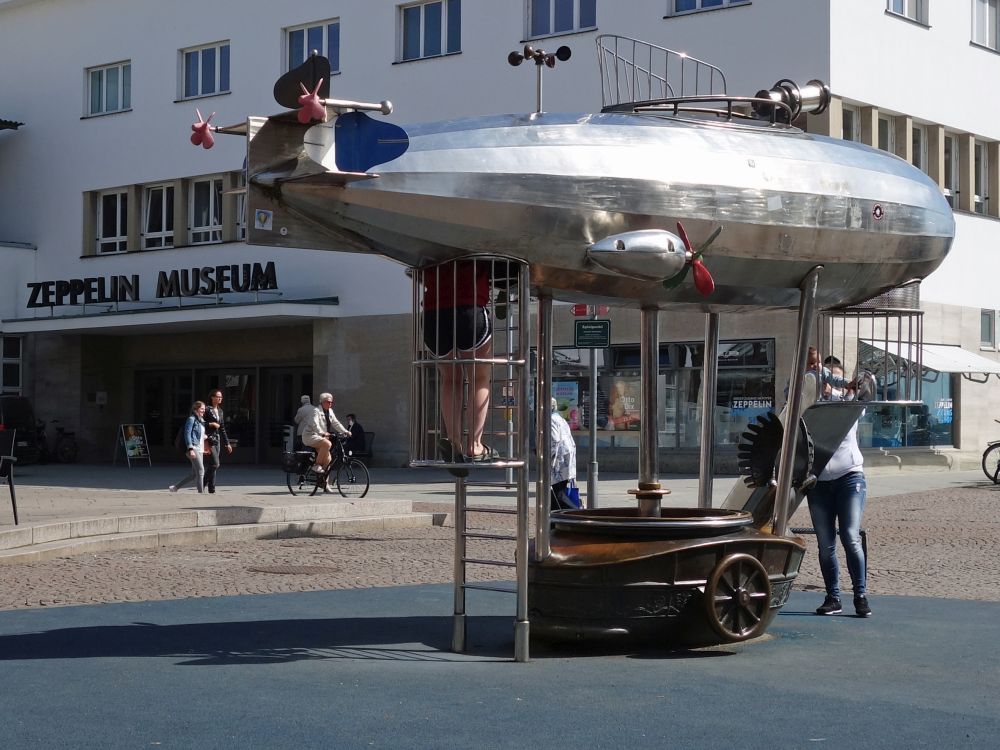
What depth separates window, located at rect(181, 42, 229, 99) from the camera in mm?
36188

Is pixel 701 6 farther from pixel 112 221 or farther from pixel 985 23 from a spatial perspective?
pixel 112 221

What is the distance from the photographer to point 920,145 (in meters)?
31.2

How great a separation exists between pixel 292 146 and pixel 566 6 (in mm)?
24405

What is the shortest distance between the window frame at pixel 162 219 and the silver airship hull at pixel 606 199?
29802mm

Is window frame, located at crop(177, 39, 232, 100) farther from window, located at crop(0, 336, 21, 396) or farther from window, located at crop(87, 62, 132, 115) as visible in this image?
window, located at crop(0, 336, 21, 396)

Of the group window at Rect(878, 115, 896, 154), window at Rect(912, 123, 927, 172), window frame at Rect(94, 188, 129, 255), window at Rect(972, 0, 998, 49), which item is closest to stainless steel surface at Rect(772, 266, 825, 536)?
window at Rect(878, 115, 896, 154)

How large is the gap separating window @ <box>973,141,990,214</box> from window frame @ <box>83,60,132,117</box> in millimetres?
21308

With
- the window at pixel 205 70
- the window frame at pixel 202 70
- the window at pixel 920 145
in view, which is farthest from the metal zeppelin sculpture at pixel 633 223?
the window at pixel 205 70

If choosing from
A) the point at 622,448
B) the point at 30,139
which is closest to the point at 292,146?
the point at 622,448

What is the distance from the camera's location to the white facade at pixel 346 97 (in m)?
28.8

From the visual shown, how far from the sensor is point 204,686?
23.7ft

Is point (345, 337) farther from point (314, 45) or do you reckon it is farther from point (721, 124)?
point (721, 124)

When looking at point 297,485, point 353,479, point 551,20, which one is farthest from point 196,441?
point 551,20

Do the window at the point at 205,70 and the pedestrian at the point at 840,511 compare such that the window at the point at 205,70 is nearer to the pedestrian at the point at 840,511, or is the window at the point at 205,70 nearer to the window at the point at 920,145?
the window at the point at 920,145
